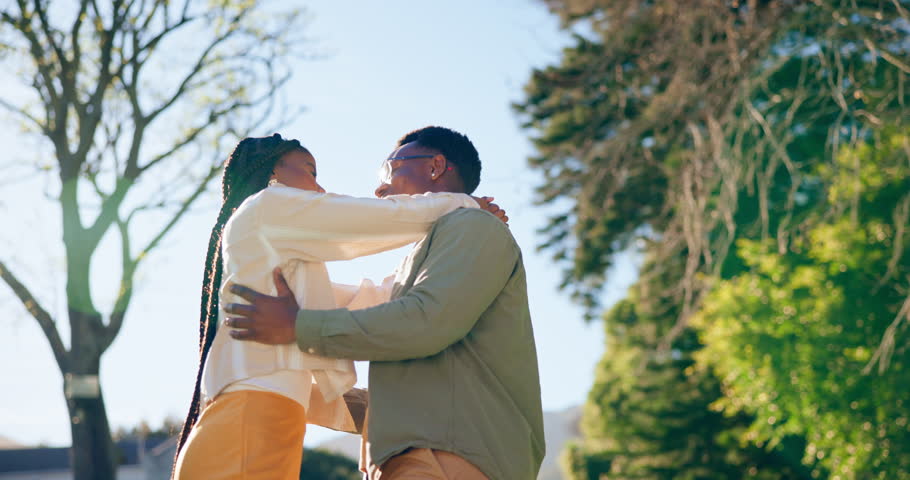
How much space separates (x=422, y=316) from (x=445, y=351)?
0.16 m

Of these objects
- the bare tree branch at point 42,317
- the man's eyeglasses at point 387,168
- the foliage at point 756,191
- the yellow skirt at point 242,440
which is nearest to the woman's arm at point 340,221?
the man's eyeglasses at point 387,168

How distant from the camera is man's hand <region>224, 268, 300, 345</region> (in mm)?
2678

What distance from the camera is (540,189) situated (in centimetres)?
1823

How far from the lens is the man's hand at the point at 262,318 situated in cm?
268

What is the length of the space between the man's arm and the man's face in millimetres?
566

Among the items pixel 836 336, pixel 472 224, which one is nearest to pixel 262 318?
pixel 472 224

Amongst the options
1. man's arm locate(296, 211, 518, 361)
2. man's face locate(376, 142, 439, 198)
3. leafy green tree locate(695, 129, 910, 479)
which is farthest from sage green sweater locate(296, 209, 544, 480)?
leafy green tree locate(695, 129, 910, 479)

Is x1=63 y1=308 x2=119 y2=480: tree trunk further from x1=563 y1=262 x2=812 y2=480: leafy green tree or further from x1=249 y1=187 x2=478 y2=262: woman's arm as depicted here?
x1=563 y1=262 x2=812 y2=480: leafy green tree

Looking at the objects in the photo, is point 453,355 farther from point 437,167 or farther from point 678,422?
point 678,422

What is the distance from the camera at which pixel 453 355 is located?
2.74 meters

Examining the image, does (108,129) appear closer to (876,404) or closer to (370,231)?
(370,231)

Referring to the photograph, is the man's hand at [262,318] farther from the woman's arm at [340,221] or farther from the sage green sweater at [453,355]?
the woman's arm at [340,221]

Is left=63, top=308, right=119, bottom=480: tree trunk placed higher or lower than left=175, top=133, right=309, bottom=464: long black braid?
lower

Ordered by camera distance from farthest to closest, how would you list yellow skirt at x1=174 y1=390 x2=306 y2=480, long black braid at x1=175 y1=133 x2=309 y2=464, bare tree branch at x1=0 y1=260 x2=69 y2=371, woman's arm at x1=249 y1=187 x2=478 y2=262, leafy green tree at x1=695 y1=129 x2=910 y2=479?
leafy green tree at x1=695 y1=129 x2=910 y2=479
bare tree branch at x1=0 y1=260 x2=69 y2=371
long black braid at x1=175 y1=133 x2=309 y2=464
woman's arm at x1=249 y1=187 x2=478 y2=262
yellow skirt at x1=174 y1=390 x2=306 y2=480
